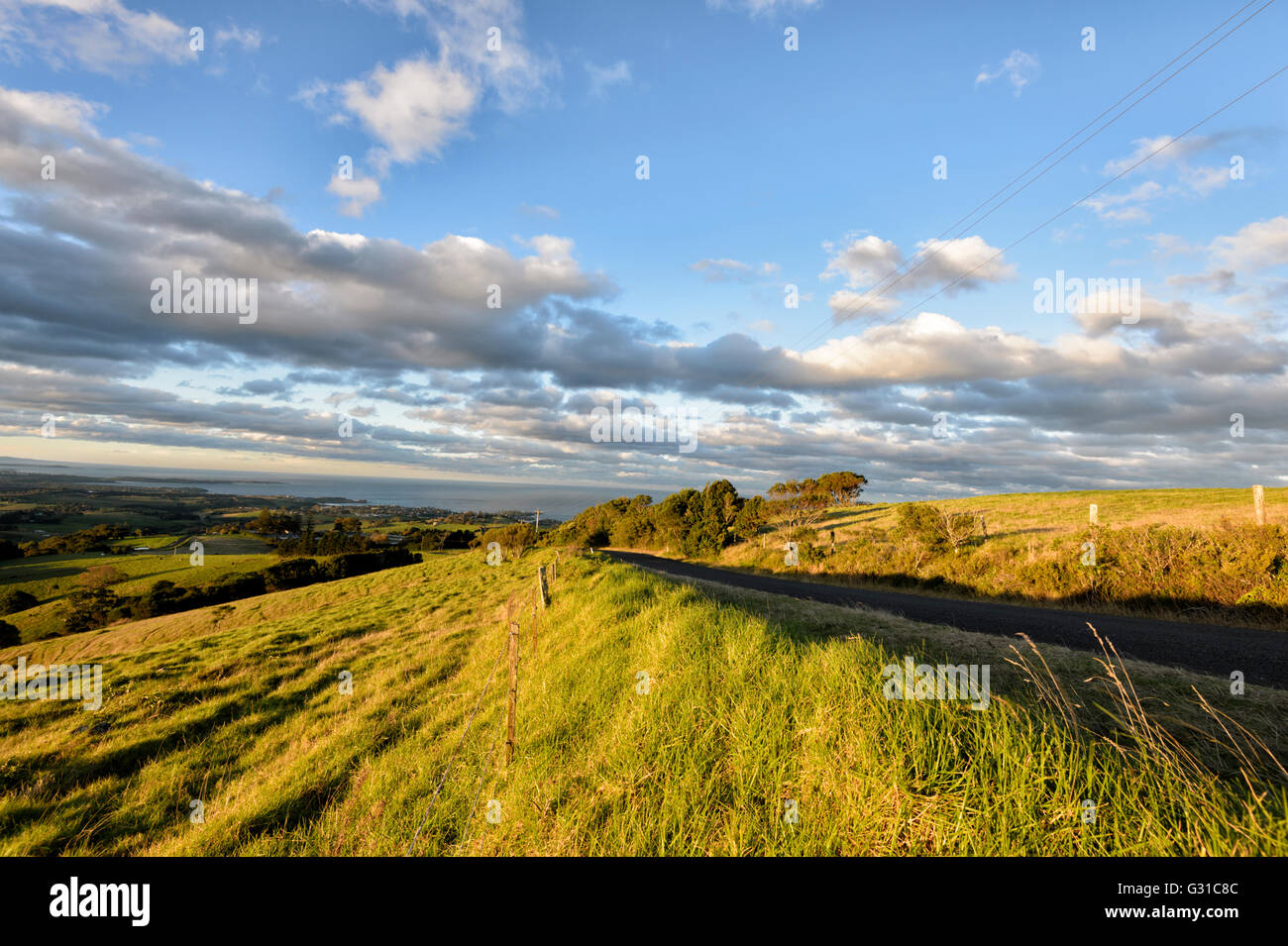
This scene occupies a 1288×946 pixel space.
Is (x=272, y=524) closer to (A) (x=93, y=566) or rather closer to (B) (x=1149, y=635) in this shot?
(A) (x=93, y=566)

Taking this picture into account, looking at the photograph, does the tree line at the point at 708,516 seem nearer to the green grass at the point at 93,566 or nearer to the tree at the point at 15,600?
the green grass at the point at 93,566

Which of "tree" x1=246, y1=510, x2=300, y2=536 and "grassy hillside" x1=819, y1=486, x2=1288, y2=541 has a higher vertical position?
"grassy hillside" x1=819, y1=486, x2=1288, y2=541

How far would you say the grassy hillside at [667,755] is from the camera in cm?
274

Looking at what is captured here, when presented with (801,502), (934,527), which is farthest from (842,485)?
(934,527)

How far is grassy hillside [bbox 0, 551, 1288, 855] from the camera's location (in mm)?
2740

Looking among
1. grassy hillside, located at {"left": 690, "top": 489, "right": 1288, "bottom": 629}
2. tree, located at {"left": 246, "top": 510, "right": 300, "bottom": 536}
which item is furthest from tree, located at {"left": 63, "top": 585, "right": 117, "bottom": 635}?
grassy hillside, located at {"left": 690, "top": 489, "right": 1288, "bottom": 629}

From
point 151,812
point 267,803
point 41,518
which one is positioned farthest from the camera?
point 41,518

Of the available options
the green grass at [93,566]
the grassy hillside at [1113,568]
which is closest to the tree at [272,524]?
the green grass at [93,566]

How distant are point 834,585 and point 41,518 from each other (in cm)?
15039

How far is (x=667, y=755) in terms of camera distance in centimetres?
394

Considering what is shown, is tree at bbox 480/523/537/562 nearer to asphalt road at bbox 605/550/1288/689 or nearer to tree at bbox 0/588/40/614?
asphalt road at bbox 605/550/1288/689
